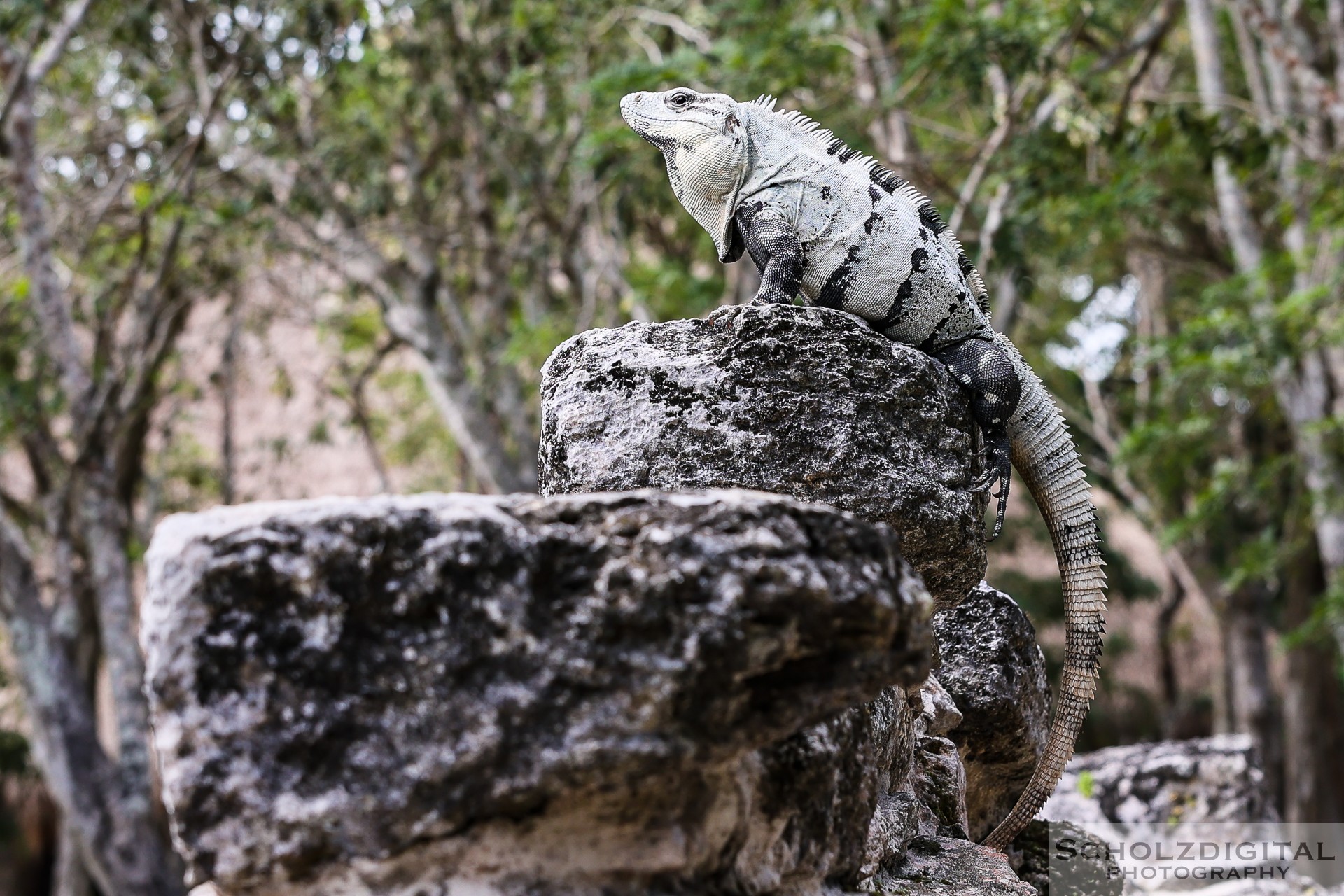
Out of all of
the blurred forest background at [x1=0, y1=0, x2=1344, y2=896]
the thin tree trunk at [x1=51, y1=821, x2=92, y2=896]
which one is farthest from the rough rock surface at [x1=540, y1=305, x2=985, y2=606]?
the thin tree trunk at [x1=51, y1=821, x2=92, y2=896]

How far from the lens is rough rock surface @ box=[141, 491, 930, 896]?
2.07 metres

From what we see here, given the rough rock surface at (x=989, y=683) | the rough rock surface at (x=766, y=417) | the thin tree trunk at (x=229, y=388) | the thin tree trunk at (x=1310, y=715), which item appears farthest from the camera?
the thin tree trunk at (x=229, y=388)

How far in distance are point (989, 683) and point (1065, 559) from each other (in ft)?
2.32

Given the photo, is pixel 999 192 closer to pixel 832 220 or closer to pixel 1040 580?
pixel 832 220

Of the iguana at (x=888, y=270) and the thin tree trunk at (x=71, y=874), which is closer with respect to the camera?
the iguana at (x=888, y=270)

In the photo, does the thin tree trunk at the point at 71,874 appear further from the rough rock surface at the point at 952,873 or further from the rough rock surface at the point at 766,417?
the rough rock surface at the point at 766,417

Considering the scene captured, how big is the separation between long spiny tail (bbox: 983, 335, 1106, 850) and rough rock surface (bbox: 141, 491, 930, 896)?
1891 mm

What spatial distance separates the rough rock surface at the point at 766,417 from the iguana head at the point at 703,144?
2.23 feet

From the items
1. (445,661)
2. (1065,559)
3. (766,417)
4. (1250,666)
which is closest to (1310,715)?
(1250,666)

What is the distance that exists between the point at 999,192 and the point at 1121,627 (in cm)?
1150

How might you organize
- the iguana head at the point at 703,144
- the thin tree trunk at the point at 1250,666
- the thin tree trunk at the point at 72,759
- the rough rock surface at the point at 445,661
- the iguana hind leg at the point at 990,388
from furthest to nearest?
the thin tree trunk at the point at 1250,666, the thin tree trunk at the point at 72,759, the iguana head at the point at 703,144, the iguana hind leg at the point at 990,388, the rough rock surface at the point at 445,661

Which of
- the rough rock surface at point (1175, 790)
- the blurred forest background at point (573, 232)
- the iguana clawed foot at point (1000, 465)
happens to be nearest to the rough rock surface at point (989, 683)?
the iguana clawed foot at point (1000, 465)

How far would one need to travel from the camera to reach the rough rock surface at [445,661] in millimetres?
2070

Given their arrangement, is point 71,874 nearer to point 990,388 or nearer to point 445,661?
point 990,388
